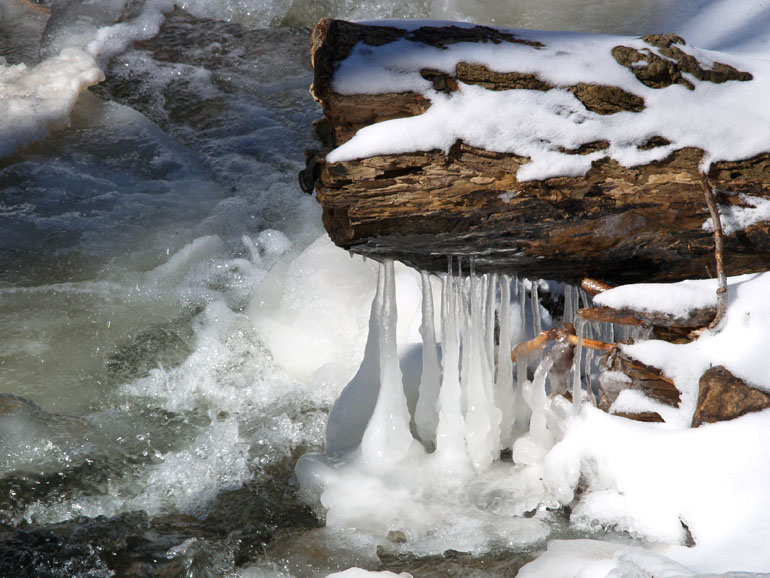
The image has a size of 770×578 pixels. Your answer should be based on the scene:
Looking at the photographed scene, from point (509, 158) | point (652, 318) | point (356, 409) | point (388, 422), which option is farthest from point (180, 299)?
point (652, 318)

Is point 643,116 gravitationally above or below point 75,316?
above

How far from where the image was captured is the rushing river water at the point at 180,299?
2.24 meters

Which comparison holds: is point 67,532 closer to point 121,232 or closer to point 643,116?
point 643,116

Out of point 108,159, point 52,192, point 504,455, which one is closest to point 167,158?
point 108,159

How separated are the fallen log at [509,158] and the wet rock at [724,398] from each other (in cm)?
40

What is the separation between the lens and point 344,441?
256 cm

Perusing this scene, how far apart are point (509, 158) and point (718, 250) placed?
Answer: 65cm

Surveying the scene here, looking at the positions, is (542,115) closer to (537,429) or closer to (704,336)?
(704,336)

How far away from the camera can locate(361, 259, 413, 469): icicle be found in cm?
241

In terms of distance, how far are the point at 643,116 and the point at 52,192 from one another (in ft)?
13.3

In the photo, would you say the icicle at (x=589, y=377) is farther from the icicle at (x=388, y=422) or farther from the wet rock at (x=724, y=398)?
the icicle at (x=388, y=422)

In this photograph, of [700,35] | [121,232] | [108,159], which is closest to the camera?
[700,35]

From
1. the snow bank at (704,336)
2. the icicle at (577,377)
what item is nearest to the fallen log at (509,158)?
the snow bank at (704,336)

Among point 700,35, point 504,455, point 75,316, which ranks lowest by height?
point 504,455
